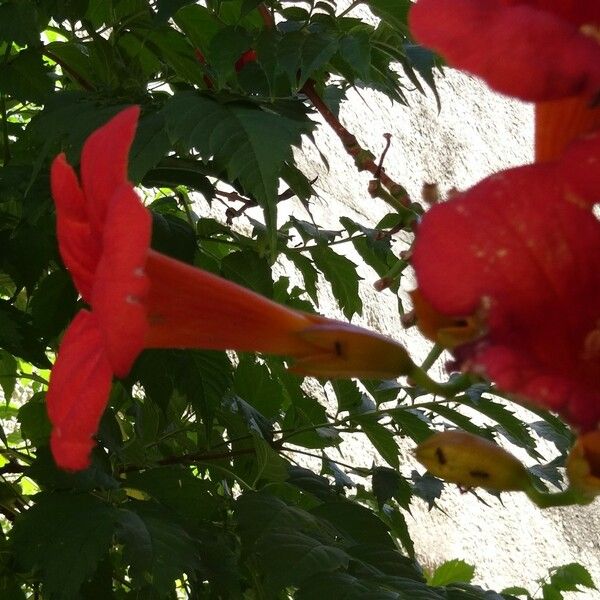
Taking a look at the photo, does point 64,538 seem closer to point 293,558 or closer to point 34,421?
point 293,558

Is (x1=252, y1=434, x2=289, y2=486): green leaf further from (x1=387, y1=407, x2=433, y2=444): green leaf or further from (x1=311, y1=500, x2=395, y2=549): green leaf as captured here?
(x1=387, y1=407, x2=433, y2=444): green leaf

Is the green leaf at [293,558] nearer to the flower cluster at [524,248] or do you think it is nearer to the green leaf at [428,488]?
the green leaf at [428,488]

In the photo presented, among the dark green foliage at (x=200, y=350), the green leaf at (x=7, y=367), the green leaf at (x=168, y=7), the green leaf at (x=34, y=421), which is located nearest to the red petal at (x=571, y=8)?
the dark green foliage at (x=200, y=350)

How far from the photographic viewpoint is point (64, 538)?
0.87m

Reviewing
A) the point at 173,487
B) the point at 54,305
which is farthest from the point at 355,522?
the point at 54,305

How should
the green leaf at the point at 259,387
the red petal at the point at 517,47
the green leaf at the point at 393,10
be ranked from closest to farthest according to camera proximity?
the red petal at the point at 517,47, the green leaf at the point at 393,10, the green leaf at the point at 259,387

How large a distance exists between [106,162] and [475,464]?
0.23 metres

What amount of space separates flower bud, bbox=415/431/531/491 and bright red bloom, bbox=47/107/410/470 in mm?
45

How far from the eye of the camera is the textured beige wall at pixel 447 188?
401 cm

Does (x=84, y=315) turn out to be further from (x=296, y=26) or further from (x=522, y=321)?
(x=296, y=26)

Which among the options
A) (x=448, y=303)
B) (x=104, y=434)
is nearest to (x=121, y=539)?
(x=104, y=434)

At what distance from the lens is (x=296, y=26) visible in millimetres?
936

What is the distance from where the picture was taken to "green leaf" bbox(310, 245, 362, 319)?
1254 millimetres

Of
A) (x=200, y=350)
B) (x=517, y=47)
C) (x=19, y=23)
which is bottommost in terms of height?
(x=517, y=47)
